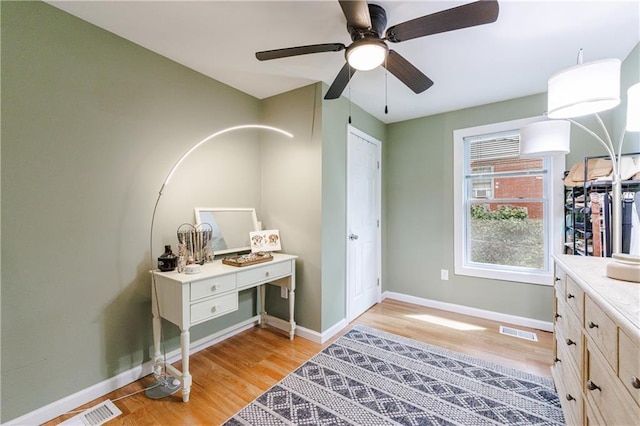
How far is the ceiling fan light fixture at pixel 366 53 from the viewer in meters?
1.46

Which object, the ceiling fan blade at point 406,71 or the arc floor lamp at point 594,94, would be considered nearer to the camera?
the arc floor lamp at point 594,94

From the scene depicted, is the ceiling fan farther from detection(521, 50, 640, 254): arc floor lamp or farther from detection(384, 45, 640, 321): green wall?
detection(384, 45, 640, 321): green wall

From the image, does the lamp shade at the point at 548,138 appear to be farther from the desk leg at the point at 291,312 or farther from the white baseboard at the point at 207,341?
the desk leg at the point at 291,312

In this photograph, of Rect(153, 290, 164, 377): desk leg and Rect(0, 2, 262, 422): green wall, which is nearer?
Rect(0, 2, 262, 422): green wall

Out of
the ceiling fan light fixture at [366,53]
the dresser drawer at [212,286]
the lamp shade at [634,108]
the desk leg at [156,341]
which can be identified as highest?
the ceiling fan light fixture at [366,53]

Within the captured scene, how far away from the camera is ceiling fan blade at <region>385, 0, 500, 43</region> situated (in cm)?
120

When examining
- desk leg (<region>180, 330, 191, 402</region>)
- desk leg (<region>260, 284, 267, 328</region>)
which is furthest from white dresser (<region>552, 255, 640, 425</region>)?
desk leg (<region>260, 284, 267, 328</region>)

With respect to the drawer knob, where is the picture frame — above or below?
above

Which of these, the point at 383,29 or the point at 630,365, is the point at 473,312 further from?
the point at 383,29

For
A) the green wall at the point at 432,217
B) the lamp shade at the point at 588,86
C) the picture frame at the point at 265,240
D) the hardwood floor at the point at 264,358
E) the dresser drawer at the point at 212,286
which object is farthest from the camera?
the green wall at the point at 432,217

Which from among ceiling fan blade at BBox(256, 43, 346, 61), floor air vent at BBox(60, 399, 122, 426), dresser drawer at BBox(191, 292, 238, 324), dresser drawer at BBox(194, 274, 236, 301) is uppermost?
ceiling fan blade at BBox(256, 43, 346, 61)

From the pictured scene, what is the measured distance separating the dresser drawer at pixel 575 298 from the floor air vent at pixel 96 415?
2.59 meters

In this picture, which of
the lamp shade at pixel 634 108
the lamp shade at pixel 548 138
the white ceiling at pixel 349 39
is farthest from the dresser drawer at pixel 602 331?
the white ceiling at pixel 349 39

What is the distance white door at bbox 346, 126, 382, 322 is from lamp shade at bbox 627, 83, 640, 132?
79.8 inches
